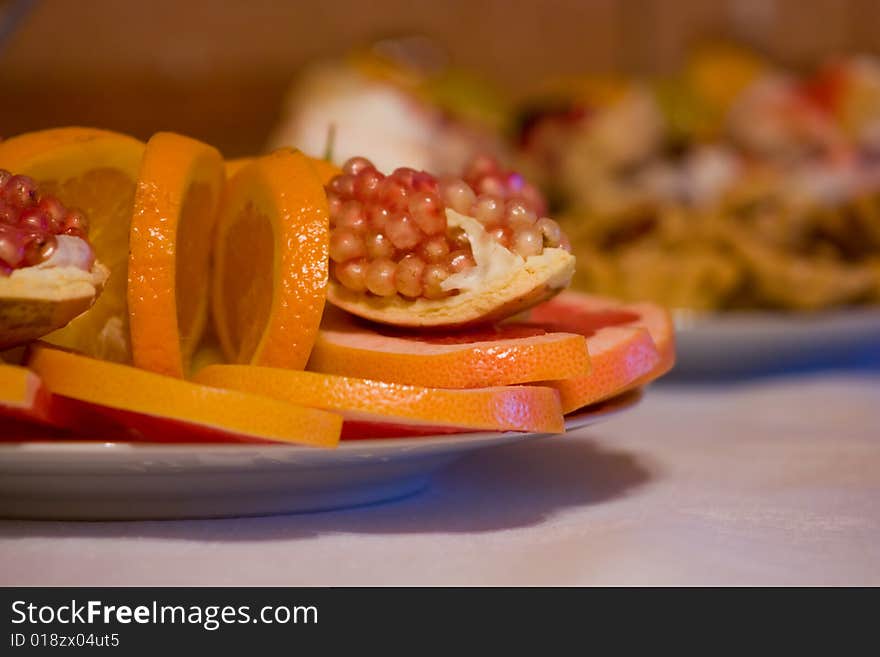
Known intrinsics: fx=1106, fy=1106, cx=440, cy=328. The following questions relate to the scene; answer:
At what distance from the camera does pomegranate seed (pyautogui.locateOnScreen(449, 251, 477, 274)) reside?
827 mm

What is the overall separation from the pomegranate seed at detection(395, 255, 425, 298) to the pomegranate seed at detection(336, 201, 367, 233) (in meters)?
0.04

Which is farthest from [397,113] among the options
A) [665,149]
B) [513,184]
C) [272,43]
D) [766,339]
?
[513,184]

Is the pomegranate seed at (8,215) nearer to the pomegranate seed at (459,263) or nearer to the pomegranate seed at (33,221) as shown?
the pomegranate seed at (33,221)

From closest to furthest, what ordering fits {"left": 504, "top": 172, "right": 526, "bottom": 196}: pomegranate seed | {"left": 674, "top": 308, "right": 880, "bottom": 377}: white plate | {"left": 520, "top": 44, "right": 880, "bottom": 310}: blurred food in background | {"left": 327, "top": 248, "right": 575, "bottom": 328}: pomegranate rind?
{"left": 327, "top": 248, "right": 575, "bottom": 328}: pomegranate rind, {"left": 504, "top": 172, "right": 526, "bottom": 196}: pomegranate seed, {"left": 674, "top": 308, "right": 880, "bottom": 377}: white plate, {"left": 520, "top": 44, "right": 880, "bottom": 310}: blurred food in background

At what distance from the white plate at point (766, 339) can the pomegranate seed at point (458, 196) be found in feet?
2.59

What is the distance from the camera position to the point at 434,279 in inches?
32.4

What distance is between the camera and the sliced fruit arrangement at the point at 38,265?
0.71 m

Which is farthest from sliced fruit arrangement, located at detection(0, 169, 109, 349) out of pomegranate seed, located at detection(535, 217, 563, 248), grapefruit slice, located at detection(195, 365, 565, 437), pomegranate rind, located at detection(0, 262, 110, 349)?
pomegranate seed, located at detection(535, 217, 563, 248)

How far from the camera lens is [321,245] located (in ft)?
2.68

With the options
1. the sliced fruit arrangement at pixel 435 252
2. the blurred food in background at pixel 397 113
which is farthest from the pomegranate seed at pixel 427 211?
the blurred food in background at pixel 397 113

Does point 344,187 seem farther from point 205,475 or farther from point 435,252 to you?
point 205,475

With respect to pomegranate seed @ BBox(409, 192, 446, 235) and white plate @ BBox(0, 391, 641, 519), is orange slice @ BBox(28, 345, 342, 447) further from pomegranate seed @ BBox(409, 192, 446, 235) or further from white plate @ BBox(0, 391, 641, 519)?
pomegranate seed @ BBox(409, 192, 446, 235)
